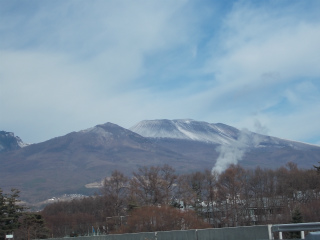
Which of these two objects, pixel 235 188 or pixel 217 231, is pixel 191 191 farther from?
pixel 217 231

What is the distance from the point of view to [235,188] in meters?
106

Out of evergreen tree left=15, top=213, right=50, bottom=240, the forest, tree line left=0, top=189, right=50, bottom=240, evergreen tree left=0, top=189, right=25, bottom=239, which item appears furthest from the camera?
the forest

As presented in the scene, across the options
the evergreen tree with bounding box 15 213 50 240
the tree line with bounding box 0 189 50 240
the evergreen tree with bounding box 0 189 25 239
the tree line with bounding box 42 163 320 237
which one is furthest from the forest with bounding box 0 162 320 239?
the evergreen tree with bounding box 0 189 25 239

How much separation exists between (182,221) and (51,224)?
56.5 m

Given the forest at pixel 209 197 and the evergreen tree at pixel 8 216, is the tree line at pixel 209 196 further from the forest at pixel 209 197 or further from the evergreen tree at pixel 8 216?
the evergreen tree at pixel 8 216

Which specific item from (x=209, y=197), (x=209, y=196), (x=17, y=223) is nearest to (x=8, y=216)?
(x=17, y=223)

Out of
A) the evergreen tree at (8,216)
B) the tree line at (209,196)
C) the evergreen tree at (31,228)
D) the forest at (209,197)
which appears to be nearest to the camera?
the evergreen tree at (8,216)

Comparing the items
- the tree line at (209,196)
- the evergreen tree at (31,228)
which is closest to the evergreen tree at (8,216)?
the evergreen tree at (31,228)

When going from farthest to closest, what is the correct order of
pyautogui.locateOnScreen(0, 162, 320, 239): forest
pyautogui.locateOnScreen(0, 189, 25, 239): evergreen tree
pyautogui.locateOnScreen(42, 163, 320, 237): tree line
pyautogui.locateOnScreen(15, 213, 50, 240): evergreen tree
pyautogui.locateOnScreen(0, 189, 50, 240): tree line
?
pyautogui.locateOnScreen(42, 163, 320, 237): tree line < pyautogui.locateOnScreen(0, 162, 320, 239): forest < pyautogui.locateOnScreen(15, 213, 50, 240): evergreen tree < pyautogui.locateOnScreen(0, 189, 50, 240): tree line < pyautogui.locateOnScreen(0, 189, 25, 239): evergreen tree

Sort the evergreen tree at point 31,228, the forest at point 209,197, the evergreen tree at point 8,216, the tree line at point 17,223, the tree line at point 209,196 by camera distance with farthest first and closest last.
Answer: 1. the tree line at point 209,196
2. the forest at point 209,197
3. the evergreen tree at point 31,228
4. the tree line at point 17,223
5. the evergreen tree at point 8,216


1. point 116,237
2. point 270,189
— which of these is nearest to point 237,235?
point 116,237

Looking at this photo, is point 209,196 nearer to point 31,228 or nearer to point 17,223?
point 31,228

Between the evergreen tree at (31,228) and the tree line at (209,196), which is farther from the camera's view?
the tree line at (209,196)

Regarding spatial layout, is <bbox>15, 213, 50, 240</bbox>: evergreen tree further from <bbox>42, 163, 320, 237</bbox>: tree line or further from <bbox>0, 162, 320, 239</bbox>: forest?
<bbox>42, 163, 320, 237</bbox>: tree line
